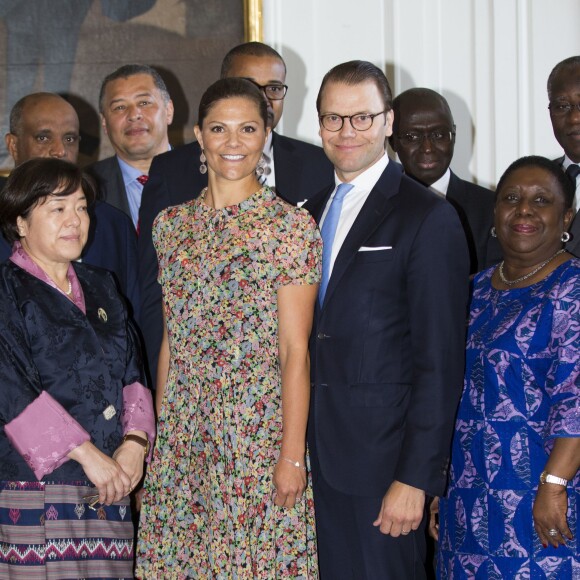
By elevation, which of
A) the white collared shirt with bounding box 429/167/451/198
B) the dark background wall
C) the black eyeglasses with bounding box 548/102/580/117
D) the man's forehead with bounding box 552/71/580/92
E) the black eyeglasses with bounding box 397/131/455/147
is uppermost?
the dark background wall

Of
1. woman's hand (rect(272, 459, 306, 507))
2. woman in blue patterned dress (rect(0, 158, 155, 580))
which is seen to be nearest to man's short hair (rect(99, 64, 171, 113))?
woman in blue patterned dress (rect(0, 158, 155, 580))

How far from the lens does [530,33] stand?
16.9 feet

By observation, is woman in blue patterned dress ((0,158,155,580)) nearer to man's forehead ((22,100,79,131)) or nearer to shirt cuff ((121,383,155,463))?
shirt cuff ((121,383,155,463))

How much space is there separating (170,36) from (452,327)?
288 centimetres

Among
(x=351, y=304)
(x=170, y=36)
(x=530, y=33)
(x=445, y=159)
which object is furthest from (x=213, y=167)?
(x=530, y=33)

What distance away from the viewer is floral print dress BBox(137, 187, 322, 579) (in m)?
2.70

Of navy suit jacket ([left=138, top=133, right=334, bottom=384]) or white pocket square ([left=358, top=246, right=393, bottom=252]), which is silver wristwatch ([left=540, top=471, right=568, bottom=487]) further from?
navy suit jacket ([left=138, top=133, right=334, bottom=384])

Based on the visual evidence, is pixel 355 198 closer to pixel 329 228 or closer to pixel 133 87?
pixel 329 228

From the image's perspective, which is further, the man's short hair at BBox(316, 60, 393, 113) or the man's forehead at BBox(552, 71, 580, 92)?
the man's forehead at BBox(552, 71, 580, 92)

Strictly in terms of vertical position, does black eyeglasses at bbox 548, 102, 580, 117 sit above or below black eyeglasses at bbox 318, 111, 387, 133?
above

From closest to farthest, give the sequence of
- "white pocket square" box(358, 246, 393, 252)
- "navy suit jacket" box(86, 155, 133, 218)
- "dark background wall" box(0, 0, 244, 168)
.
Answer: "white pocket square" box(358, 246, 393, 252)
"navy suit jacket" box(86, 155, 133, 218)
"dark background wall" box(0, 0, 244, 168)

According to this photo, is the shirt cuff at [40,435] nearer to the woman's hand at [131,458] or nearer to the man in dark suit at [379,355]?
the woman's hand at [131,458]

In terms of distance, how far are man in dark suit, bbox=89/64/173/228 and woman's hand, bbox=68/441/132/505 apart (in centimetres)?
155

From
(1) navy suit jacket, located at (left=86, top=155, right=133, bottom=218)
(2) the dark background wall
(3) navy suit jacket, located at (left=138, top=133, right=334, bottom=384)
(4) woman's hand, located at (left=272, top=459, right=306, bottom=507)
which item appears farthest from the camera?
(2) the dark background wall
